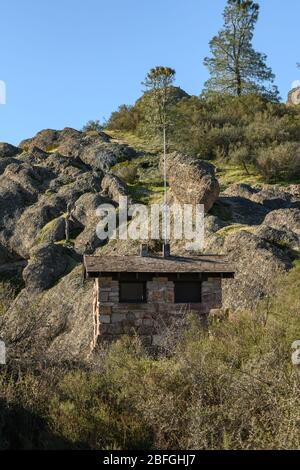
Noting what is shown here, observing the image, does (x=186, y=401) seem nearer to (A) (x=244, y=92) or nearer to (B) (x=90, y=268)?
(B) (x=90, y=268)

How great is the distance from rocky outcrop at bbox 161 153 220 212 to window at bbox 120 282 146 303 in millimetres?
12575

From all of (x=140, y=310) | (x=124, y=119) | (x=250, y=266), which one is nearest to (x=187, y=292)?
(x=140, y=310)

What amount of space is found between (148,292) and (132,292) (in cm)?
64

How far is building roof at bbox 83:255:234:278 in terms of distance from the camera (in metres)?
25.7

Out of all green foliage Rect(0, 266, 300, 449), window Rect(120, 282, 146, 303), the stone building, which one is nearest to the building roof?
the stone building

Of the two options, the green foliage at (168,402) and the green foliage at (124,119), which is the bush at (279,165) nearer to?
the green foliage at (124,119)

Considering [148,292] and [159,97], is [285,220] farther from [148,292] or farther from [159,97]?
[159,97]

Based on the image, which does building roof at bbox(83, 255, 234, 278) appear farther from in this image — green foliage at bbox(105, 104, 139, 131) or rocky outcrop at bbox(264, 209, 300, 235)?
green foliage at bbox(105, 104, 139, 131)

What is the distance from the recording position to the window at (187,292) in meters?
26.1

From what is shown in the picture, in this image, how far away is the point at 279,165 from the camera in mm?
47500

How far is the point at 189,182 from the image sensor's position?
39.4 meters

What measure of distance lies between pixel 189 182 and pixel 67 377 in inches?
963
